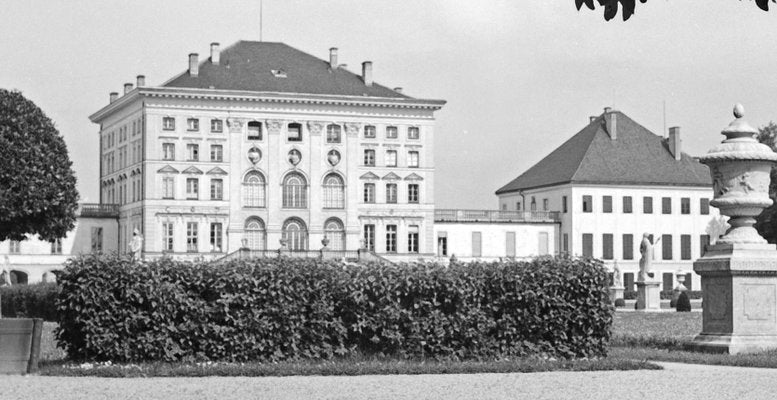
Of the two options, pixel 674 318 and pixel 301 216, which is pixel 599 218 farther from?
pixel 674 318

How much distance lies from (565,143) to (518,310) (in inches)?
3176

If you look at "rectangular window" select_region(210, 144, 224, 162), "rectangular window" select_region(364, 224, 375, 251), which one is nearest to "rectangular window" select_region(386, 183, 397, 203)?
"rectangular window" select_region(364, 224, 375, 251)

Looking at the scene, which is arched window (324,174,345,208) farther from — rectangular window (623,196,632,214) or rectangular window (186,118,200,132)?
rectangular window (623,196,632,214)

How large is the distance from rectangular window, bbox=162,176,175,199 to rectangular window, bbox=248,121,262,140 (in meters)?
6.18

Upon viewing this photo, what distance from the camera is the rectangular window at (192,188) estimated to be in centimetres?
8838

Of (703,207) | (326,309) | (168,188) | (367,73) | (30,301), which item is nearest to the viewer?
(326,309)

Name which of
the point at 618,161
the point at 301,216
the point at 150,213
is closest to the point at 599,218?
the point at 618,161

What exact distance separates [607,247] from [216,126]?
2807 centimetres

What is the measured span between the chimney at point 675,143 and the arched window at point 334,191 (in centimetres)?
2339

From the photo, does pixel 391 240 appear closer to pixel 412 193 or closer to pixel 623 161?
pixel 412 193

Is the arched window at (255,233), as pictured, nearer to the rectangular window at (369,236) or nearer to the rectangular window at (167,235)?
the rectangular window at (167,235)

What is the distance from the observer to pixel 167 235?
8744 centimetres

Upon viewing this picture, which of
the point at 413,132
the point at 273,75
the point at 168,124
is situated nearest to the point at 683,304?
the point at 168,124

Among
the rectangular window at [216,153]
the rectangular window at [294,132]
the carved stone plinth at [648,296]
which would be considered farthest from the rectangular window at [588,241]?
the carved stone plinth at [648,296]
